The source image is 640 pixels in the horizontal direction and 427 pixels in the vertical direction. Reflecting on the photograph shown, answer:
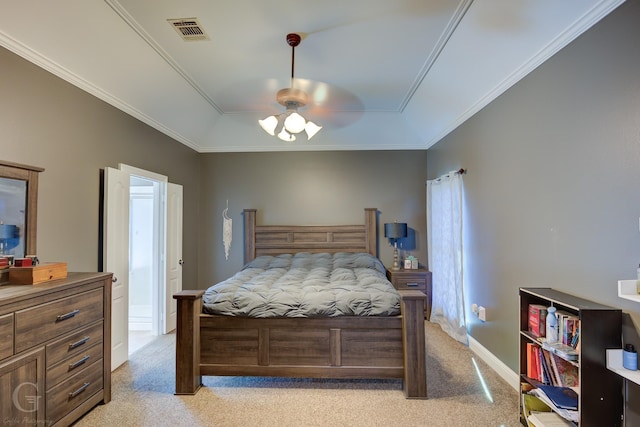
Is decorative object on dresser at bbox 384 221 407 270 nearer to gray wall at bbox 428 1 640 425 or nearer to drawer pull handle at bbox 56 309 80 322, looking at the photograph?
gray wall at bbox 428 1 640 425

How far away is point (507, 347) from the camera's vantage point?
2.77m

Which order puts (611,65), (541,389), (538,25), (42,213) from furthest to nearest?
(42,213) < (538,25) < (541,389) < (611,65)

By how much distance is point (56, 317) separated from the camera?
1.97m

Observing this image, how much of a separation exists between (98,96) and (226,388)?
2.90 metres

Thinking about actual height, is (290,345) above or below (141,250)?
below

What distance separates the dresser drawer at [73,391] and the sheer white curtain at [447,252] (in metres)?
3.54

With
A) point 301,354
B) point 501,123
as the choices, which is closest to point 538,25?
point 501,123

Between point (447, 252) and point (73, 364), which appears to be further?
point (447, 252)

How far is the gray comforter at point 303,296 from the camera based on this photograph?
2615 mm

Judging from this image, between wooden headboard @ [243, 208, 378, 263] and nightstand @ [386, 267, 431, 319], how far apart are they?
531 millimetres

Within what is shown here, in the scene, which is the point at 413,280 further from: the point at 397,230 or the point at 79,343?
the point at 79,343

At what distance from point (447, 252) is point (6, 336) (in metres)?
4.02

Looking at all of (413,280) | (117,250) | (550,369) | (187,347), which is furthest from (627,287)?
(117,250)

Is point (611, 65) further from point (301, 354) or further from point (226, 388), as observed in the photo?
point (226, 388)
